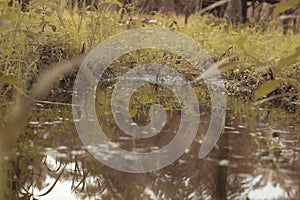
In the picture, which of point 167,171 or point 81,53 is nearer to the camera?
point 167,171

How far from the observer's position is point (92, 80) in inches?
90.7

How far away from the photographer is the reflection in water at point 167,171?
0.93 meters

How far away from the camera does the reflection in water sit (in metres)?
0.93

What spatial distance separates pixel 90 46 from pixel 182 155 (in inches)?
57.1

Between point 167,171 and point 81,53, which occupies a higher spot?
point 81,53

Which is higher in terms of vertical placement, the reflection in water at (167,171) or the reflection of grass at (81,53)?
the reflection of grass at (81,53)

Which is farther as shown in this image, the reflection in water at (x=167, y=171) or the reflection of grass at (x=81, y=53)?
the reflection of grass at (x=81, y=53)

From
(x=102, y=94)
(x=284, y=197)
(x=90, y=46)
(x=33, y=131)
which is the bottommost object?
(x=284, y=197)

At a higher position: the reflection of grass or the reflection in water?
the reflection of grass

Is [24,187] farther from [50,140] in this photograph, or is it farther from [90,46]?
[90,46]

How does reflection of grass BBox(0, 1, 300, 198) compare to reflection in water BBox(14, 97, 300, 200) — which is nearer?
reflection in water BBox(14, 97, 300, 200)

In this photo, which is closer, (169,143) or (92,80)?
(169,143)

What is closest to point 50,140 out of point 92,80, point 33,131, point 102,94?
point 33,131

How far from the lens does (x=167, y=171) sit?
3.54 ft
